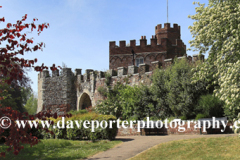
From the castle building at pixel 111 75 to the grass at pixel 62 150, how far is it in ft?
27.3

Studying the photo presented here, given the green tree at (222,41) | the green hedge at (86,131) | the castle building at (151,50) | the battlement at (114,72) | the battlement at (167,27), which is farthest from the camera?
the battlement at (167,27)

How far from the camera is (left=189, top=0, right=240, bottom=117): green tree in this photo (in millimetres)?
9242

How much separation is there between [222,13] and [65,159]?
7952mm

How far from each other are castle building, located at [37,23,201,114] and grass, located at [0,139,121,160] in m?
8.31

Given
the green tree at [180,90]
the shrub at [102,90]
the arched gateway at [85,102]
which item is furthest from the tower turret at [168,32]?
the green tree at [180,90]

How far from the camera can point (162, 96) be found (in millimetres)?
18203

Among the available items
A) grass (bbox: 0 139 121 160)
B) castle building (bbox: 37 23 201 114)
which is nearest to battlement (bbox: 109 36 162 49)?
castle building (bbox: 37 23 201 114)

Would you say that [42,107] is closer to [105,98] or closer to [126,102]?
[105,98]

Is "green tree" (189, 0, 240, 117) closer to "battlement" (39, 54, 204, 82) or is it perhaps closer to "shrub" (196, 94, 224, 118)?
"shrub" (196, 94, 224, 118)

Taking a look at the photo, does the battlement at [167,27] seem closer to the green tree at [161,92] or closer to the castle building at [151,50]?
the castle building at [151,50]

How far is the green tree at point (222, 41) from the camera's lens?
9242 millimetres

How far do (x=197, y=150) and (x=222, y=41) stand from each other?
433 cm

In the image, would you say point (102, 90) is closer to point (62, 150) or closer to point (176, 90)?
point (176, 90)

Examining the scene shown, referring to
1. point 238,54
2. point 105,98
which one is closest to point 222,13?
point 238,54
